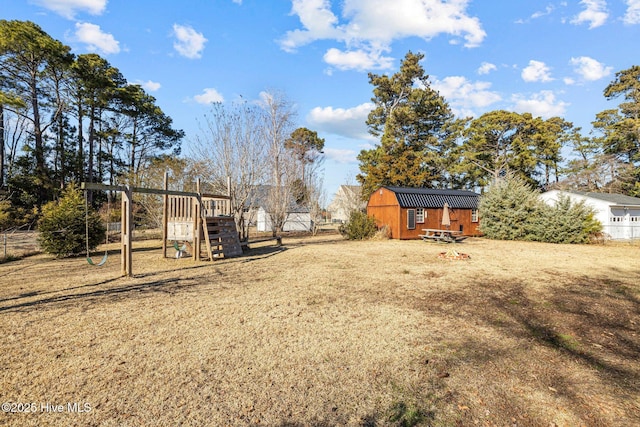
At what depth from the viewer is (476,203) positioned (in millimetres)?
22484

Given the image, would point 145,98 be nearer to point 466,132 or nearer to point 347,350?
point 466,132

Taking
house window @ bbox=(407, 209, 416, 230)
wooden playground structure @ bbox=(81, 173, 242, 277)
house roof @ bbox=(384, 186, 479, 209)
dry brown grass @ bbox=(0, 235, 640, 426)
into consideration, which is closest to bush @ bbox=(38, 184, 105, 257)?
wooden playground structure @ bbox=(81, 173, 242, 277)

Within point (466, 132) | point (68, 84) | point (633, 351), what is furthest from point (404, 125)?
point (633, 351)

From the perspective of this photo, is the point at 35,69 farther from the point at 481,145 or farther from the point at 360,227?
the point at 481,145

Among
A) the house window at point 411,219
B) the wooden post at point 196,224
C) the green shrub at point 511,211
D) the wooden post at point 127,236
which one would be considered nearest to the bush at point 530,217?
the green shrub at point 511,211

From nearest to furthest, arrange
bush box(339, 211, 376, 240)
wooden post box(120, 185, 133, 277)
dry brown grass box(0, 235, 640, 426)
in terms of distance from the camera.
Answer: dry brown grass box(0, 235, 640, 426) → wooden post box(120, 185, 133, 277) → bush box(339, 211, 376, 240)

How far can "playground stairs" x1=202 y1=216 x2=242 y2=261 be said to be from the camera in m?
10.8

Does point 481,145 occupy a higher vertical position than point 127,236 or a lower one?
higher

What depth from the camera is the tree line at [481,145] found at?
2891cm

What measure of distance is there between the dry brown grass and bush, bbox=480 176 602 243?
12213 mm

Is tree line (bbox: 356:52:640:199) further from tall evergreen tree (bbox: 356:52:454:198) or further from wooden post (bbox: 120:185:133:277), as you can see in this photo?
wooden post (bbox: 120:185:133:277)

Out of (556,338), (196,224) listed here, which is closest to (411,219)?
(196,224)

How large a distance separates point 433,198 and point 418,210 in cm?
172

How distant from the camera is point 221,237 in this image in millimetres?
11344
